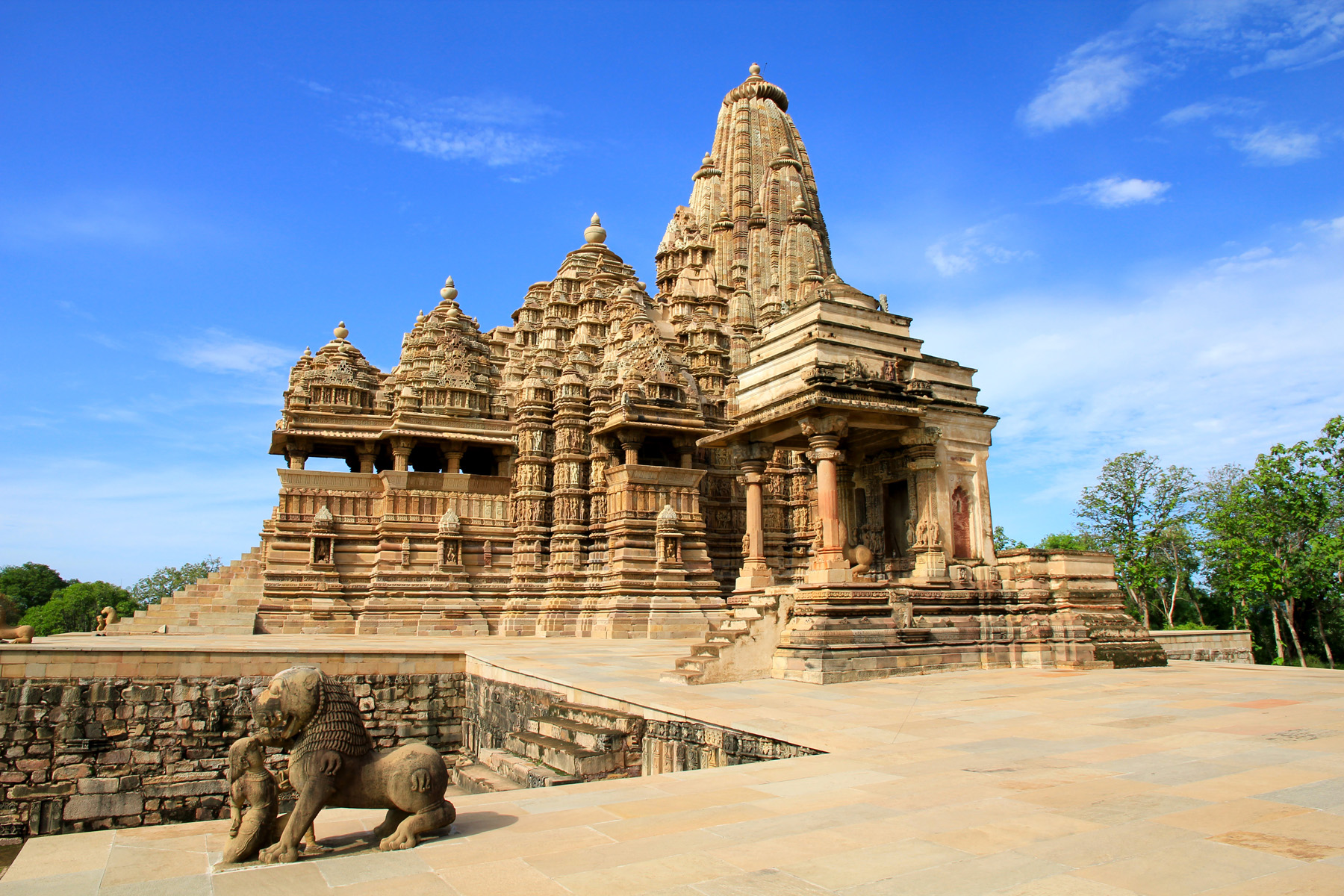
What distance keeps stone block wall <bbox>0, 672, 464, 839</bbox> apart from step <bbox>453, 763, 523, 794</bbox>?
4133 millimetres

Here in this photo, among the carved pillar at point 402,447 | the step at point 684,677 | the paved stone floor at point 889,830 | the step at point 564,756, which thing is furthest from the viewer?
the carved pillar at point 402,447

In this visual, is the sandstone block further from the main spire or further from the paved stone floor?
the main spire

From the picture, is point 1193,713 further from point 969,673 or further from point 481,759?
point 481,759

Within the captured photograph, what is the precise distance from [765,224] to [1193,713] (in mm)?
38760

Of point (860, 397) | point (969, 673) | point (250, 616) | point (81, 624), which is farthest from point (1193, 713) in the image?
point (81, 624)

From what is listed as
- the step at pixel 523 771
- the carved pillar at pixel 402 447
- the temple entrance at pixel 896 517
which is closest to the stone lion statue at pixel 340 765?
the step at pixel 523 771

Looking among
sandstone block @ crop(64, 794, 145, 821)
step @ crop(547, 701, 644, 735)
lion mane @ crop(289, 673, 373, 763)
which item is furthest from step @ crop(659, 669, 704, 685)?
sandstone block @ crop(64, 794, 145, 821)

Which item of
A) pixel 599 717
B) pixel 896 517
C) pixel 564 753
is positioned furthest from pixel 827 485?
pixel 564 753

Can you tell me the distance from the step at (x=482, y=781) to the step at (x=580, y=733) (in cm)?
74

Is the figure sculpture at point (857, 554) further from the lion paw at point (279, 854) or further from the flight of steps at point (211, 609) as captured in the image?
the flight of steps at point (211, 609)

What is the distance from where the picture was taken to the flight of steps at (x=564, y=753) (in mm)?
9211

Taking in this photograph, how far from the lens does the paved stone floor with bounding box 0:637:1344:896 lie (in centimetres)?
437

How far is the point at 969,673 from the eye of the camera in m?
14.4

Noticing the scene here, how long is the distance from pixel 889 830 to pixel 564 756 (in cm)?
503
